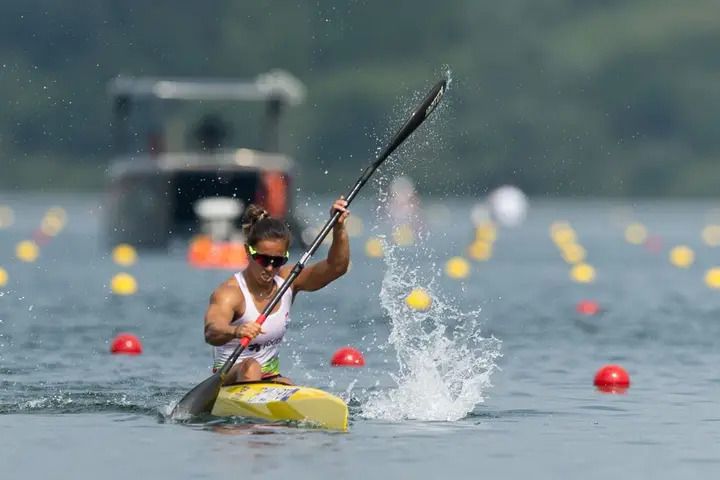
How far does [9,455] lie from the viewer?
13227 millimetres

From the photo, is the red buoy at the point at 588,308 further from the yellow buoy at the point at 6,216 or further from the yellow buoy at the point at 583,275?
the yellow buoy at the point at 6,216

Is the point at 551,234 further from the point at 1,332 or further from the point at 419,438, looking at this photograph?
the point at 419,438

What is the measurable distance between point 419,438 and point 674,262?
26.6m

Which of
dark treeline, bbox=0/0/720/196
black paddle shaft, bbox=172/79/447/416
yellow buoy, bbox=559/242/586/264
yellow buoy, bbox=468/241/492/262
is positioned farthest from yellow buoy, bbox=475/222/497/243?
dark treeline, bbox=0/0/720/196

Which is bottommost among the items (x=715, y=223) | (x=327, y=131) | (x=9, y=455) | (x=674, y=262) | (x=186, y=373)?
(x=9, y=455)

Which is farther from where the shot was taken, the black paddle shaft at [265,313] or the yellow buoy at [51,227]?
the yellow buoy at [51,227]

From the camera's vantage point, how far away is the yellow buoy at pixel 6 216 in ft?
210

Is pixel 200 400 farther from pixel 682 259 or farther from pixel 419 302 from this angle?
pixel 682 259

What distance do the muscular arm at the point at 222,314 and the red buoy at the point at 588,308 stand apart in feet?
40.4

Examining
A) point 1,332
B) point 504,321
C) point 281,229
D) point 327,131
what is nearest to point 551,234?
point 504,321

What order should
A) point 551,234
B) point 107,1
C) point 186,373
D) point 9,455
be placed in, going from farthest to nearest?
1. point 107,1
2. point 551,234
3. point 186,373
4. point 9,455

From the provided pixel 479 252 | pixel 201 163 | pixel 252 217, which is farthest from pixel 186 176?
pixel 252 217

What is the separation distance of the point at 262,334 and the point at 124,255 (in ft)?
76.7

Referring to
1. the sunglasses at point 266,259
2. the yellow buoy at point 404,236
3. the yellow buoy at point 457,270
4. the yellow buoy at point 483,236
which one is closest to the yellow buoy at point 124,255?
the yellow buoy at point 457,270
